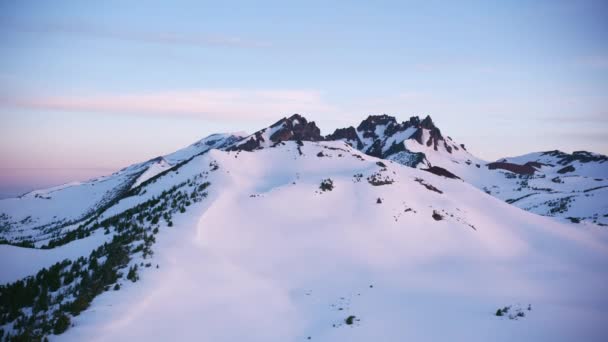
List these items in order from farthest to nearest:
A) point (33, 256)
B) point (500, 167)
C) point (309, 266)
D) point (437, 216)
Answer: point (500, 167)
point (437, 216)
point (309, 266)
point (33, 256)

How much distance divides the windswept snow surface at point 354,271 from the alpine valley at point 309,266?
10 cm

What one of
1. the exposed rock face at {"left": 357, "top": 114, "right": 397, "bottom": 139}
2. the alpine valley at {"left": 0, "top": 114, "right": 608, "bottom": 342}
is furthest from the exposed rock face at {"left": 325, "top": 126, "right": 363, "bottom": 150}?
the alpine valley at {"left": 0, "top": 114, "right": 608, "bottom": 342}

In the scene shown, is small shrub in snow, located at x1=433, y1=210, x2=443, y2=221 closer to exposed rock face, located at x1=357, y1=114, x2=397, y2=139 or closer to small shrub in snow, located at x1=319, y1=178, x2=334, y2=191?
small shrub in snow, located at x1=319, y1=178, x2=334, y2=191

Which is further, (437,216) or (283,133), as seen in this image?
(283,133)

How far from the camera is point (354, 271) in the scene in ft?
74.2

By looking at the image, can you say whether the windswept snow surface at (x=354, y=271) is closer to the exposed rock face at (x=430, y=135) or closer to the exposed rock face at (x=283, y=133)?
the exposed rock face at (x=283, y=133)

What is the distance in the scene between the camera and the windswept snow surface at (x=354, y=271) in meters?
15.2

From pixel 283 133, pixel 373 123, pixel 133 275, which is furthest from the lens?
pixel 373 123

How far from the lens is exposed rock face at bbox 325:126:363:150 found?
152m

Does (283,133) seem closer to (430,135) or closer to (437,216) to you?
(430,135)

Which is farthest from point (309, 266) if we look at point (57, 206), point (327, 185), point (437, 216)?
point (57, 206)

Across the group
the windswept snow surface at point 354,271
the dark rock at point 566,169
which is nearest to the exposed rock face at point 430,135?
the dark rock at point 566,169

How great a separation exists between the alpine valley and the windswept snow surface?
102mm

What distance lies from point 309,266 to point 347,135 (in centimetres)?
13512
